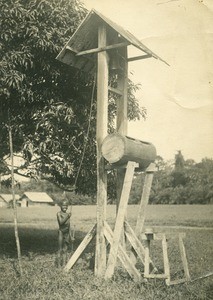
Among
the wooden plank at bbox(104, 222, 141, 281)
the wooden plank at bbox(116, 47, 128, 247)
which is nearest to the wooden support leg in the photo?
the wooden plank at bbox(116, 47, 128, 247)

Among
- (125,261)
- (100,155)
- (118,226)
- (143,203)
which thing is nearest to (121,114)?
(100,155)

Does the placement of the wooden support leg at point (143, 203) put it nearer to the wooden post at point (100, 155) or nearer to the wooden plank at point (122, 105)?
the wooden plank at point (122, 105)

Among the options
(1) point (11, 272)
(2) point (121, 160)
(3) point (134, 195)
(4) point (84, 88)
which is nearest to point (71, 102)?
(4) point (84, 88)

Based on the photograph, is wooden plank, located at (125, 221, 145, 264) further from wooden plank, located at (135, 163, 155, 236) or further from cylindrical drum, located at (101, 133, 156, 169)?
cylindrical drum, located at (101, 133, 156, 169)

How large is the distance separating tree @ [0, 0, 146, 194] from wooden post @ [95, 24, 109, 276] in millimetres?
789

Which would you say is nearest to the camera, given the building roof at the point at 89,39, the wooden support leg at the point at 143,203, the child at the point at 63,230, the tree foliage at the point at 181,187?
the building roof at the point at 89,39

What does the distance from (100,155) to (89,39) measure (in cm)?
274

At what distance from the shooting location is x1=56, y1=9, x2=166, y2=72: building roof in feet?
26.7

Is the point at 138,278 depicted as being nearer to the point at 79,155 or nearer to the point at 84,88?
the point at 79,155

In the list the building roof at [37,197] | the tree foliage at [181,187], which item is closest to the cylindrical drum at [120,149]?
the tree foliage at [181,187]

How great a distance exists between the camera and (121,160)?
25.2ft

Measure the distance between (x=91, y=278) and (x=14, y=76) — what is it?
16.0 ft

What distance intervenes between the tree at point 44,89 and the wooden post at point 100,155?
0.79m

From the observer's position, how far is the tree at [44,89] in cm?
930
